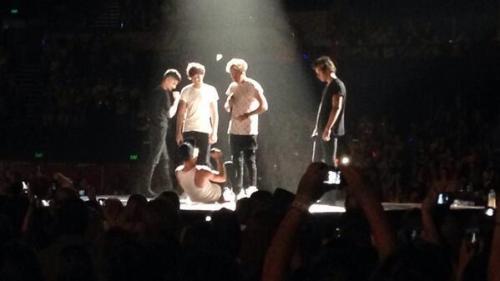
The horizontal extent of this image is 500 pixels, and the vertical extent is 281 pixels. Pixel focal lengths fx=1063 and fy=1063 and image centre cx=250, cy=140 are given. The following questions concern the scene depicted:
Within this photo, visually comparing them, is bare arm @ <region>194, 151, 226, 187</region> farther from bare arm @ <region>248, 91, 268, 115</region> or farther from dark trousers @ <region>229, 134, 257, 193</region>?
bare arm @ <region>248, 91, 268, 115</region>

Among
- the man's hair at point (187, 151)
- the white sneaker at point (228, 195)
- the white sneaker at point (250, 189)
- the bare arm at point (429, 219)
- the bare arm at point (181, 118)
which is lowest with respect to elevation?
the white sneaker at point (228, 195)

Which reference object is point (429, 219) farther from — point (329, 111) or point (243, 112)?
point (243, 112)

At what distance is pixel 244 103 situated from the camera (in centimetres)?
1110

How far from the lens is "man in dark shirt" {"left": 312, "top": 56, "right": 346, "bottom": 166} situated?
420 inches

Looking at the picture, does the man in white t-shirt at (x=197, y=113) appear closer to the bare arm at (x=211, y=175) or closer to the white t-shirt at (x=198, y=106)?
the white t-shirt at (x=198, y=106)

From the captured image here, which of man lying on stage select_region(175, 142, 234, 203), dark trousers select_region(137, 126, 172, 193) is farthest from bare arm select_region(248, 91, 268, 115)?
dark trousers select_region(137, 126, 172, 193)

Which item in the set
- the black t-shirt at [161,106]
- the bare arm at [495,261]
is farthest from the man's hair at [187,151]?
the bare arm at [495,261]

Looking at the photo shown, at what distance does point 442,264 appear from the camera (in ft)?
9.60

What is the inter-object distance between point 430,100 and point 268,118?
2424 millimetres

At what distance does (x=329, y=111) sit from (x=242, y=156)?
1.09 metres

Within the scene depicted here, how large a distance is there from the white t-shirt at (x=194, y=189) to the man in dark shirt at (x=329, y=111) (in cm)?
115

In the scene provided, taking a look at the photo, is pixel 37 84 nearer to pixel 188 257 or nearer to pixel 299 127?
pixel 299 127

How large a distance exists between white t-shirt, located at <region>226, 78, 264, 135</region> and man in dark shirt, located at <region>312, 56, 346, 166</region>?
0.68 metres

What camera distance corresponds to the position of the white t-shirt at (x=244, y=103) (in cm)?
1106
